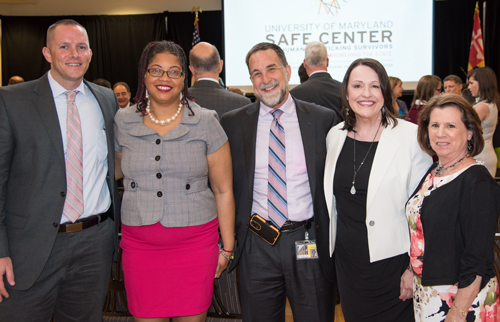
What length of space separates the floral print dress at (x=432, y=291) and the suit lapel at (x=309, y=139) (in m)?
0.48

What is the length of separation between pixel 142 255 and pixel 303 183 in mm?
887

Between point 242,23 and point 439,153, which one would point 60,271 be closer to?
point 439,153

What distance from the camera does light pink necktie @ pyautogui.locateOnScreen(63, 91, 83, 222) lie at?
6.50 ft

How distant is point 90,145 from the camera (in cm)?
206

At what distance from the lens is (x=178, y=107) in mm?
2092

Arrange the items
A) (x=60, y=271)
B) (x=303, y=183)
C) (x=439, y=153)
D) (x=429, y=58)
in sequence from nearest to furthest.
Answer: (x=439, y=153) < (x=60, y=271) < (x=303, y=183) < (x=429, y=58)

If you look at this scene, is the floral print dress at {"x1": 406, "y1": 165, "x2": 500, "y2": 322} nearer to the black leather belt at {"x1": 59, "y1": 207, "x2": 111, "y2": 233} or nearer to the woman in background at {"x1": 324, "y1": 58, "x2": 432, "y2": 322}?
the woman in background at {"x1": 324, "y1": 58, "x2": 432, "y2": 322}

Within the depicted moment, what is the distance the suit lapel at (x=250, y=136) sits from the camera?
2.13 meters

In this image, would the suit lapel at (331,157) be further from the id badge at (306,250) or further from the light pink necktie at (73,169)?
the light pink necktie at (73,169)

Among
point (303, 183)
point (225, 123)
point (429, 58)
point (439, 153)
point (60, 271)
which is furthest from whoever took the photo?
point (429, 58)

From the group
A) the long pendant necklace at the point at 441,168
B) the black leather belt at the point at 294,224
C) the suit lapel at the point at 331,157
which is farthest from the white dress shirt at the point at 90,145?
the long pendant necklace at the point at 441,168

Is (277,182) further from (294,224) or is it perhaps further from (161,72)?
(161,72)

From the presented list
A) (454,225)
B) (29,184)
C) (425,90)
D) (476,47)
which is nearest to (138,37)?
(425,90)

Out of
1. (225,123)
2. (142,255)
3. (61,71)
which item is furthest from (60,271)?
(225,123)
